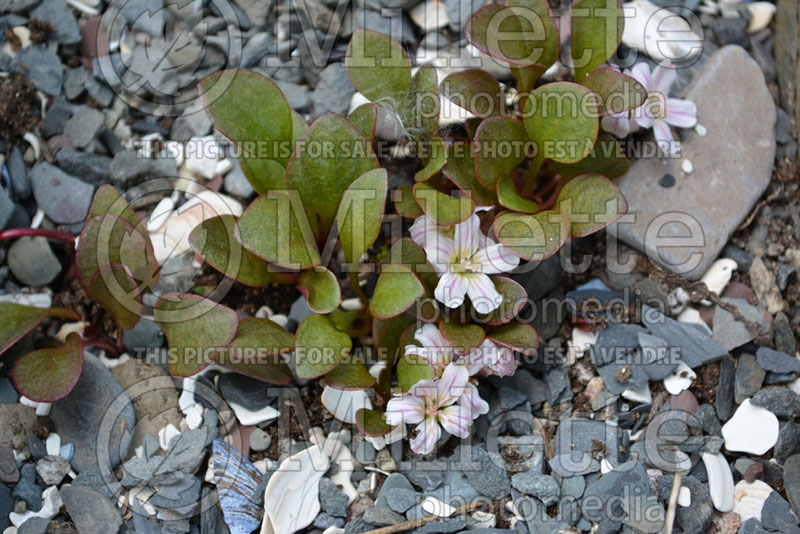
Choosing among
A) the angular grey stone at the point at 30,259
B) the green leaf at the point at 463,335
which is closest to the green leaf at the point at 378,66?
the green leaf at the point at 463,335

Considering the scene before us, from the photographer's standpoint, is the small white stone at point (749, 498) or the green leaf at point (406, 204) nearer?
the small white stone at point (749, 498)

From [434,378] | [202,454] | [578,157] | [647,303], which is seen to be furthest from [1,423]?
[647,303]

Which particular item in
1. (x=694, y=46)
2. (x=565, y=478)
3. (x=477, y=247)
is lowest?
A: (x=565, y=478)

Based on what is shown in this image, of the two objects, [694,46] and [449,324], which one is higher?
[694,46]

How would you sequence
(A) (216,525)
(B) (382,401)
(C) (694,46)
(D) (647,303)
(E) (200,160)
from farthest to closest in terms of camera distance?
1. (C) (694,46)
2. (E) (200,160)
3. (D) (647,303)
4. (B) (382,401)
5. (A) (216,525)

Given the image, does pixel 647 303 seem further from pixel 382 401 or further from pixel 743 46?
pixel 743 46

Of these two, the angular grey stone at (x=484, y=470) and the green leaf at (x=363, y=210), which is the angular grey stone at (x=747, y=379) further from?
the green leaf at (x=363, y=210)
